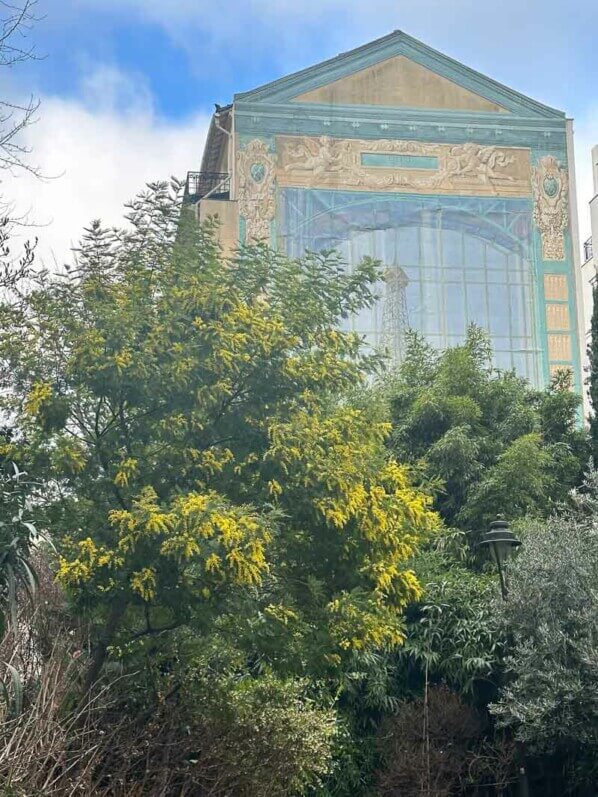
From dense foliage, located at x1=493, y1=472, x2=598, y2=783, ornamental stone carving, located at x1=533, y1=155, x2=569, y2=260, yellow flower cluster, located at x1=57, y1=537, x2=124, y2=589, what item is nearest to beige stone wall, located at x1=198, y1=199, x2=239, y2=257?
ornamental stone carving, located at x1=533, y1=155, x2=569, y2=260

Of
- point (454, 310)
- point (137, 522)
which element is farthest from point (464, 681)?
point (454, 310)

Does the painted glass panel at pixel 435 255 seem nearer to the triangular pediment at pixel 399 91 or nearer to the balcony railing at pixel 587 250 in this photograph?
the triangular pediment at pixel 399 91

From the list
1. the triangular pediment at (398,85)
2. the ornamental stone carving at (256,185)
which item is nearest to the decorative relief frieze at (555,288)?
the triangular pediment at (398,85)

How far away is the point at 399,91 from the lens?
34.9 metres

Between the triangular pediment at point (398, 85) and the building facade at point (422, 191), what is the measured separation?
36 millimetres

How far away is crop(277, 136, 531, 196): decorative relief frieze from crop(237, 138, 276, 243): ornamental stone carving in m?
0.35

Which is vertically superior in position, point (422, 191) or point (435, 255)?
point (422, 191)

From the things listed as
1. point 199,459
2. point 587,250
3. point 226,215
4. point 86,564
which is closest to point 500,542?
point 199,459

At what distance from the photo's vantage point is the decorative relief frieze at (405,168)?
3409cm

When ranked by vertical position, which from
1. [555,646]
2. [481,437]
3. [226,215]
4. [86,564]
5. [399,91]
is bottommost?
[555,646]

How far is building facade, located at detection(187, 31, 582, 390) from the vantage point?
111ft

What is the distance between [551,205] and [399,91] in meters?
4.90

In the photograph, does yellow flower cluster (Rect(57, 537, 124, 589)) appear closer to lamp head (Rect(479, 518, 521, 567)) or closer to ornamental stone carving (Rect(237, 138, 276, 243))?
lamp head (Rect(479, 518, 521, 567))

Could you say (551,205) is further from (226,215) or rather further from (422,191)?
(226,215)
